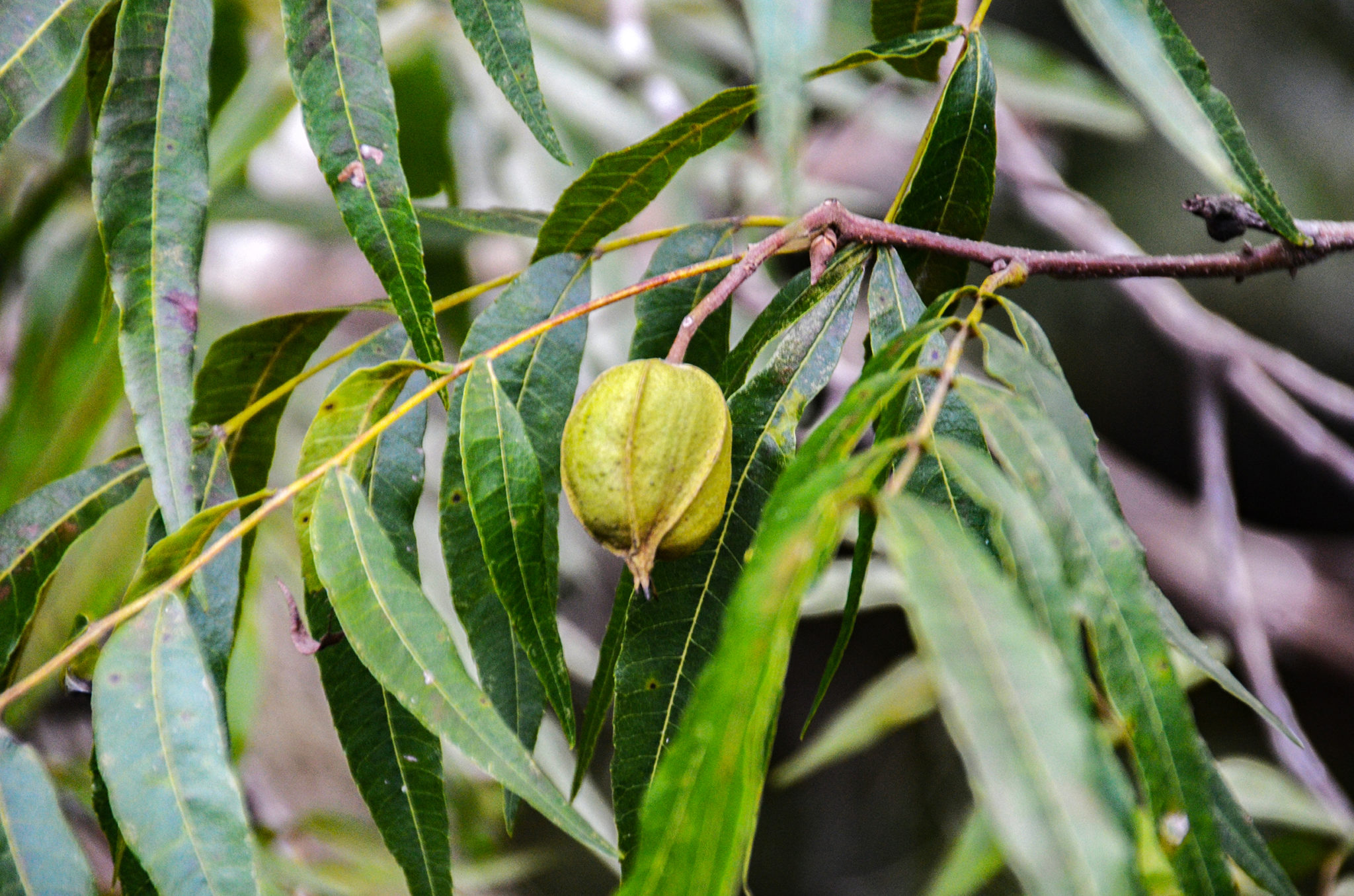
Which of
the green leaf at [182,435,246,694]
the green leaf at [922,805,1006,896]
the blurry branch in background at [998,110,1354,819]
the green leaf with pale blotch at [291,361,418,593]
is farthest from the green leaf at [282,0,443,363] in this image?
the blurry branch in background at [998,110,1354,819]

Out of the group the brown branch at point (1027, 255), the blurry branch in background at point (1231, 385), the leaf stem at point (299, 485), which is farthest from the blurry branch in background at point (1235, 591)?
the leaf stem at point (299, 485)

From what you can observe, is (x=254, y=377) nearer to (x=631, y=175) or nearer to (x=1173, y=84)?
(x=631, y=175)

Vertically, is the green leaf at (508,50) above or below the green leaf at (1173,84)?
above

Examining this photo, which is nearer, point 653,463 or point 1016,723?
point 1016,723

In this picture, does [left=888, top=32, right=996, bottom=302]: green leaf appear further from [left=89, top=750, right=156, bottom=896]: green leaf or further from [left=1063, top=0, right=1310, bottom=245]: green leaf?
[left=89, top=750, right=156, bottom=896]: green leaf

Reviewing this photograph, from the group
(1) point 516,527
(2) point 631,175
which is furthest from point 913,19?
(1) point 516,527

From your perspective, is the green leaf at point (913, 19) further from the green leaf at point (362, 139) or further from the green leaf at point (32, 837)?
the green leaf at point (32, 837)
